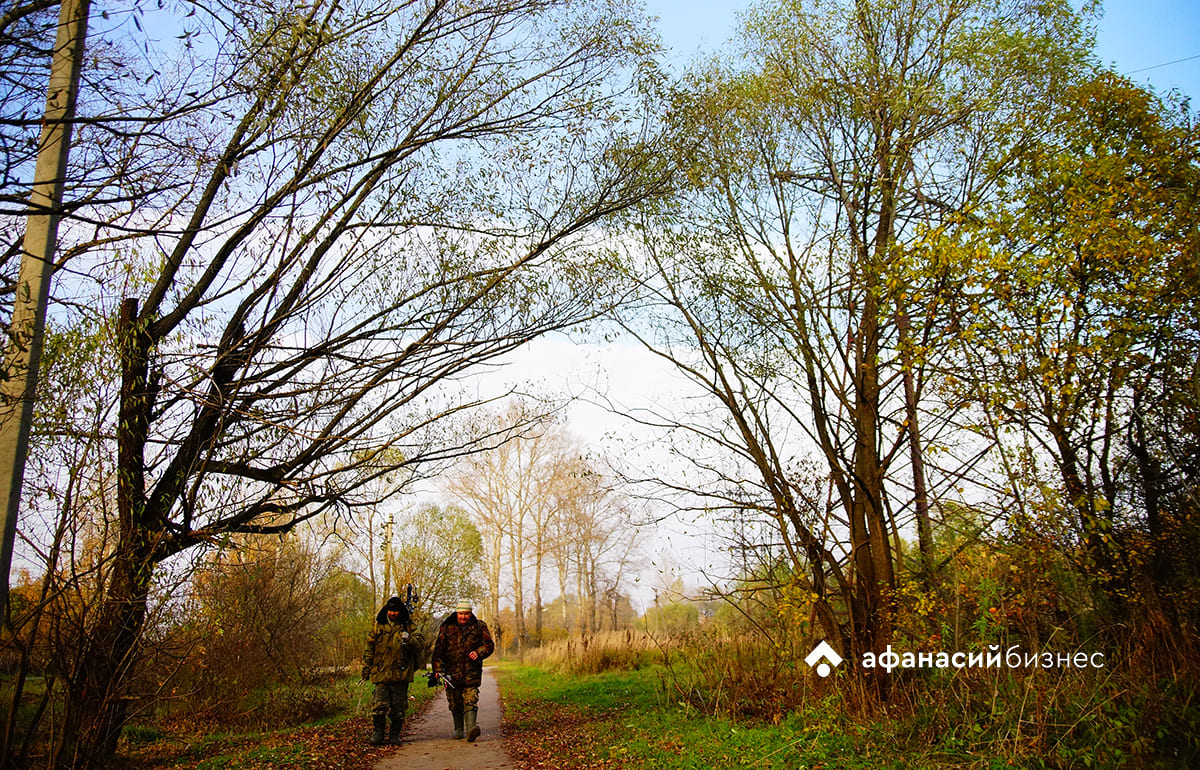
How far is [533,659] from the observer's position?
28.8 meters

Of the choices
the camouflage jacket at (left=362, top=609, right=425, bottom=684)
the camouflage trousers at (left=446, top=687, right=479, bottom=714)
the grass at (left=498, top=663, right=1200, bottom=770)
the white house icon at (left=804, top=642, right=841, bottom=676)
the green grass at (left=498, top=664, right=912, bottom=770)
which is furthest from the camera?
the camouflage trousers at (left=446, top=687, right=479, bottom=714)

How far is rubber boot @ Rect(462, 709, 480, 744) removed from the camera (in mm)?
9336

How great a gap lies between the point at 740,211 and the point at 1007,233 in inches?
161

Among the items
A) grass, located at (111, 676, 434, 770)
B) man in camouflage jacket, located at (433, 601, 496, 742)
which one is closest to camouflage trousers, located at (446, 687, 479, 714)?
man in camouflage jacket, located at (433, 601, 496, 742)

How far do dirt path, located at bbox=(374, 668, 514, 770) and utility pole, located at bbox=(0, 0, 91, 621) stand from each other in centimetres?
529

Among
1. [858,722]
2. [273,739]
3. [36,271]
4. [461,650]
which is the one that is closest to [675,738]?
[858,722]

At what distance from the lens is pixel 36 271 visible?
3.54 metres

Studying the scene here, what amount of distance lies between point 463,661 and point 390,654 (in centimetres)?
95

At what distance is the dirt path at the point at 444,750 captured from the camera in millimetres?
7621

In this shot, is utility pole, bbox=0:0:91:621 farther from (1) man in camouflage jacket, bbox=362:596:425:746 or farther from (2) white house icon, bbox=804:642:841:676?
(2) white house icon, bbox=804:642:841:676

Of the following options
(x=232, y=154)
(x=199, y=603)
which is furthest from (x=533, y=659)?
(x=232, y=154)

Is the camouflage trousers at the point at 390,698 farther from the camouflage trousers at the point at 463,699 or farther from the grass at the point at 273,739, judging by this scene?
the camouflage trousers at the point at 463,699

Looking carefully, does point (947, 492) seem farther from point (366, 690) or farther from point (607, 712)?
point (366, 690)

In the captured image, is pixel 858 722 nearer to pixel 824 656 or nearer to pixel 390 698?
pixel 824 656
